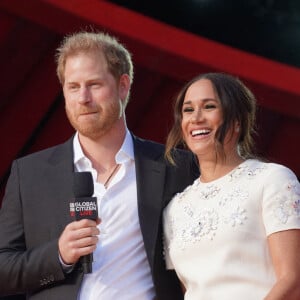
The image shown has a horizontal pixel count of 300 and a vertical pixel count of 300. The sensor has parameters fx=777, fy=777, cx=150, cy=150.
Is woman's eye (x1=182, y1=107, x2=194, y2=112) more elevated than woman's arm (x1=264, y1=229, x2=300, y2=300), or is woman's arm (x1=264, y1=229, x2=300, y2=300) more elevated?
woman's eye (x1=182, y1=107, x2=194, y2=112)

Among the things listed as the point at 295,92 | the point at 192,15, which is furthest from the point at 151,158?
the point at 192,15

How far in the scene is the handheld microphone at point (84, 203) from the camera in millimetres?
2059

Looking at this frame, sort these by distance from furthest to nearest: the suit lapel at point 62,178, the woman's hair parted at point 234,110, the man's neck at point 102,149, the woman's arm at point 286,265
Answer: the man's neck at point 102,149, the suit lapel at point 62,178, the woman's hair parted at point 234,110, the woman's arm at point 286,265

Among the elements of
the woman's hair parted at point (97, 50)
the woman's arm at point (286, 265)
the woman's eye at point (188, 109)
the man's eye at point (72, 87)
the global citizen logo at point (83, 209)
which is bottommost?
the woman's arm at point (286, 265)

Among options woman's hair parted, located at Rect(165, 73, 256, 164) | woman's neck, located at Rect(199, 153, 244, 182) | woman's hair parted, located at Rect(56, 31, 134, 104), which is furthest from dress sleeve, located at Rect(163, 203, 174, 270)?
woman's hair parted, located at Rect(56, 31, 134, 104)

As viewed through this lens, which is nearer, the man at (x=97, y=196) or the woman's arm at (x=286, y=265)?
the woman's arm at (x=286, y=265)

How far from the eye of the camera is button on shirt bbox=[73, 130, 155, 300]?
233 cm

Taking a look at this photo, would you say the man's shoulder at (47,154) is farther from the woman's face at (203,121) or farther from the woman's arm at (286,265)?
the woman's arm at (286,265)

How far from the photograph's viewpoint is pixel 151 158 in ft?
8.36

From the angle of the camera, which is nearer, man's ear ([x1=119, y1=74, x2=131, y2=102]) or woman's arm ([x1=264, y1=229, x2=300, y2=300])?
woman's arm ([x1=264, y1=229, x2=300, y2=300])

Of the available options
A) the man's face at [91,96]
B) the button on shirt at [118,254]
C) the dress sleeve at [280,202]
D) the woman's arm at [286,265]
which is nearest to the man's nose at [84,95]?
the man's face at [91,96]

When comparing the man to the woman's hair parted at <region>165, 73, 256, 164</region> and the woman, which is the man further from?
the woman's hair parted at <region>165, 73, 256, 164</region>

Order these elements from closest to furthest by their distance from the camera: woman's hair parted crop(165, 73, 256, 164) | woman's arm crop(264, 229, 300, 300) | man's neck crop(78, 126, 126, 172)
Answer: woman's arm crop(264, 229, 300, 300) < woman's hair parted crop(165, 73, 256, 164) < man's neck crop(78, 126, 126, 172)

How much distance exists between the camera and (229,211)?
2154mm
